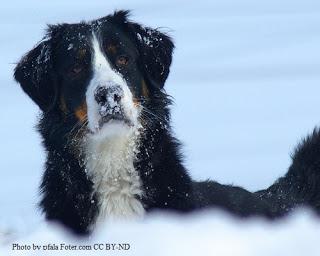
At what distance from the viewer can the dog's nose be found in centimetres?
609

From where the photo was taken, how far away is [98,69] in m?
6.41

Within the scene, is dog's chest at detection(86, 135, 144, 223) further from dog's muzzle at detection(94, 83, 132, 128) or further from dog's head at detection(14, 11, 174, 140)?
dog's muzzle at detection(94, 83, 132, 128)

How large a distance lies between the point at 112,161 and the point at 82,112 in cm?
42

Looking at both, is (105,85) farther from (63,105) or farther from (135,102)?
(63,105)

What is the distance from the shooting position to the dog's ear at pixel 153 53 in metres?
6.83

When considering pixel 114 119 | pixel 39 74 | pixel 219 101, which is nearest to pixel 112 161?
pixel 114 119

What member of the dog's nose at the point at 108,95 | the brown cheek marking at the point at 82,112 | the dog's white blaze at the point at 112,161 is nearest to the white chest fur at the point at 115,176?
the dog's white blaze at the point at 112,161

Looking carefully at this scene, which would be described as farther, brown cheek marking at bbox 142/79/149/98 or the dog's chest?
brown cheek marking at bbox 142/79/149/98

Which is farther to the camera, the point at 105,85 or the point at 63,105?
the point at 63,105

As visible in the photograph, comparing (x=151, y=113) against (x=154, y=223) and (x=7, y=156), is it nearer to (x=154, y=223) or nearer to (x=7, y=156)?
(x=154, y=223)

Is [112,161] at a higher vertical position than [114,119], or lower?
lower

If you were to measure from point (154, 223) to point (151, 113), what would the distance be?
816mm

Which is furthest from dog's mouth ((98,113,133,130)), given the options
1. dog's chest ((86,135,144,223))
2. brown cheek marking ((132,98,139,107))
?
dog's chest ((86,135,144,223))

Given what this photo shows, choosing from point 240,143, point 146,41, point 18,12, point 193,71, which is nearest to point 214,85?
point 193,71
